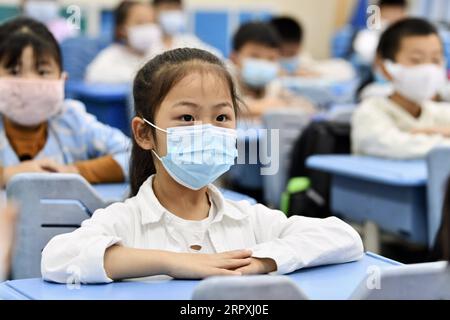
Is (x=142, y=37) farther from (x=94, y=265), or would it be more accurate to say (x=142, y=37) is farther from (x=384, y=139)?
(x=94, y=265)

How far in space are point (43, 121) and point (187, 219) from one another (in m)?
1.04

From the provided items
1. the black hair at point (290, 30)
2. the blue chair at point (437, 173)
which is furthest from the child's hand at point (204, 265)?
the black hair at point (290, 30)

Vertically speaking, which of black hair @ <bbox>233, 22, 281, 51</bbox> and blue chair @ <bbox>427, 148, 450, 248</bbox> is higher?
black hair @ <bbox>233, 22, 281, 51</bbox>

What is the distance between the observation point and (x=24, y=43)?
98.3 inches

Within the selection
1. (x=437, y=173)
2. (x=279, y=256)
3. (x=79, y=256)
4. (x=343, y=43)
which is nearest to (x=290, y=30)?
(x=343, y=43)

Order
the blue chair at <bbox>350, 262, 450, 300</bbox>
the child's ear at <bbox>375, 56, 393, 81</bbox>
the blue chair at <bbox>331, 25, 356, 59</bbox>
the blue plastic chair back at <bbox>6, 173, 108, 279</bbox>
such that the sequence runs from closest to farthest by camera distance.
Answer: the blue chair at <bbox>350, 262, 450, 300</bbox> < the blue plastic chair back at <bbox>6, 173, 108, 279</bbox> < the child's ear at <bbox>375, 56, 393, 81</bbox> < the blue chair at <bbox>331, 25, 356, 59</bbox>

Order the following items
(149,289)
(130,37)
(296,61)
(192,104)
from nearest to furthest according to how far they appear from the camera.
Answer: (149,289)
(192,104)
(130,37)
(296,61)

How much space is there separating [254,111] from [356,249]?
2710mm

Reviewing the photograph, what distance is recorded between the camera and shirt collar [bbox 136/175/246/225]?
1.68 meters

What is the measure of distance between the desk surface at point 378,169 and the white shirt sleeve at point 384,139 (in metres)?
0.04

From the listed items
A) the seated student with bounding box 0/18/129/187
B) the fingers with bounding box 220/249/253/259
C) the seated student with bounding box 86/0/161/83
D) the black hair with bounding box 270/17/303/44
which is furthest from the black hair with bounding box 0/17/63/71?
the black hair with bounding box 270/17/303/44

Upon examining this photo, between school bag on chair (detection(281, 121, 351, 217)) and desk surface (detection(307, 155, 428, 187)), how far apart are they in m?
0.22

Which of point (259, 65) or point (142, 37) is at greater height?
point (142, 37)

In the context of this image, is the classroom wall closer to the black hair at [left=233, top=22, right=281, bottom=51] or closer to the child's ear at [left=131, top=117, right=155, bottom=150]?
the black hair at [left=233, top=22, right=281, bottom=51]
